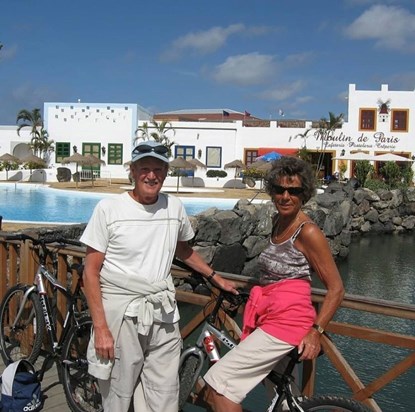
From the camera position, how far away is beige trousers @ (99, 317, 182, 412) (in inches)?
102

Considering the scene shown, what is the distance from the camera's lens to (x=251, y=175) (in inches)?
1101

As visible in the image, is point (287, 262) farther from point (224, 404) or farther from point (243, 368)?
point (224, 404)

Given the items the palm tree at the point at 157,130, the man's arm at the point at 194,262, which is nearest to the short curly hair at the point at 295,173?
the man's arm at the point at 194,262

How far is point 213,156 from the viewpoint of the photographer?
104 ft

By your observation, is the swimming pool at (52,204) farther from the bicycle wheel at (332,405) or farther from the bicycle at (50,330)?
the bicycle wheel at (332,405)

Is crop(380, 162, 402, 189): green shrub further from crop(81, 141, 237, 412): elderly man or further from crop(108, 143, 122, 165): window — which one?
crop(81, 141, 237, 412): elderly man

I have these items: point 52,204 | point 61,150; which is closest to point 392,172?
point 52,204

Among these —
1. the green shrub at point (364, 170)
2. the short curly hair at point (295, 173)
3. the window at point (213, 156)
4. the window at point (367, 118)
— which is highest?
the window at point (367, 118)

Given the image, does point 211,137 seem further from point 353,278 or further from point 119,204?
point 119,204

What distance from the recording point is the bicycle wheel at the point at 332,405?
7.22 ft

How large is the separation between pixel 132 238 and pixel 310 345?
3.04ft

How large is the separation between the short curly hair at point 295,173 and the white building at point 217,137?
28.3 m

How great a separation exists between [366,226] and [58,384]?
62.3 feet

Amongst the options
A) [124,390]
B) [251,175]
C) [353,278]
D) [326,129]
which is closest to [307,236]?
[124,390]
